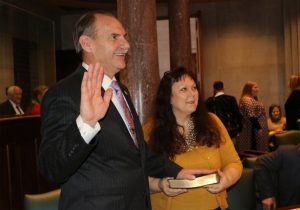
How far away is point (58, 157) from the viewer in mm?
1463

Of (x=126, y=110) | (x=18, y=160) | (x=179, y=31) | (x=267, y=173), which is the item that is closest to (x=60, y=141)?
(x=126, y=110)

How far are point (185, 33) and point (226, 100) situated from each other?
1707 mm

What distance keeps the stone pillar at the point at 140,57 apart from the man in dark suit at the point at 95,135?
135 centimetres

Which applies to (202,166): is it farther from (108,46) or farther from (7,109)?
(7,109)

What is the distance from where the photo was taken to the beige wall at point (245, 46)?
11070 mm

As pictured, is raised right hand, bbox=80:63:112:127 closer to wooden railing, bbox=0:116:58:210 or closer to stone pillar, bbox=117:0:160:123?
stone pillar, bbox=117:0:160:123

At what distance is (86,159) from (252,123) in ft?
18.1

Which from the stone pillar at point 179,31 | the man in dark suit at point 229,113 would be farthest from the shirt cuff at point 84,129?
the stone pillar at point 179,31

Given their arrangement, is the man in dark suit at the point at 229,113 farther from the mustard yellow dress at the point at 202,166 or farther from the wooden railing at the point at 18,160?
the mustard yellow dress at the point at 202,166

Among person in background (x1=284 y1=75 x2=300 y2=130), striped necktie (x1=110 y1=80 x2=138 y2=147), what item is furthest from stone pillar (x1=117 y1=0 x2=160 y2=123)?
person in background (x1=284 y1=75 x2=300 y2=130)

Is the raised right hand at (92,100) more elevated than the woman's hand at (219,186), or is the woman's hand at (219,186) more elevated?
the raised right hand at (92,100)

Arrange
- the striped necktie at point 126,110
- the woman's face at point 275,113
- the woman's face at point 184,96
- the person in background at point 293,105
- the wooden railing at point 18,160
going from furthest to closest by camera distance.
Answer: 1. the woman's face at point 275,113
2. the person in background at point 293,105
3. the wooden railing at point 18,160
4. the woman's face at point 184,96
5. the striped necktie at point 126,110

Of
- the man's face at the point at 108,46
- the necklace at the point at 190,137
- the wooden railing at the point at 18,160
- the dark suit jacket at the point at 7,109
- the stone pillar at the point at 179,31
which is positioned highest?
the stone pillar at the point at 179,31

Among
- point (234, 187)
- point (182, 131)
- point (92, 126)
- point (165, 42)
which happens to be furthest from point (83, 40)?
point (165, 42)
